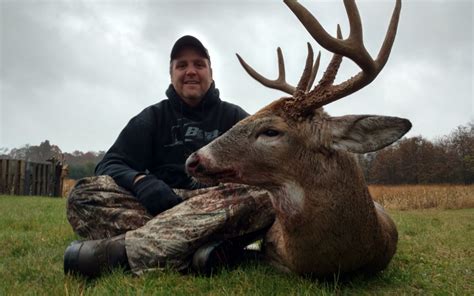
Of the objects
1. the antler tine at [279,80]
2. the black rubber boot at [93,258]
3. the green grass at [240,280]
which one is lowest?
the green grass at [240,280]

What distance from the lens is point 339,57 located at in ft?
9.97

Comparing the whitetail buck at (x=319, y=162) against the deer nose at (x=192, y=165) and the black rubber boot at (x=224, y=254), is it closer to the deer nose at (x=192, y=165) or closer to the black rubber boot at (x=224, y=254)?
the deer nose at (x=192, y=165)

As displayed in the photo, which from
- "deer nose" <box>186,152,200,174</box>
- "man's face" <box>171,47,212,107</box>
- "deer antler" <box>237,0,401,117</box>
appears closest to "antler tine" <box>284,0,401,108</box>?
"deer antler" <box>237,0,401,117</box>

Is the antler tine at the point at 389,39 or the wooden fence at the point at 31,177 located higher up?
the antler tine at the point at 389,39

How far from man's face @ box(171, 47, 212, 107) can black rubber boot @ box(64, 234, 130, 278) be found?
1.99m

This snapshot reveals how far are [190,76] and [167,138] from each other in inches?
29.0

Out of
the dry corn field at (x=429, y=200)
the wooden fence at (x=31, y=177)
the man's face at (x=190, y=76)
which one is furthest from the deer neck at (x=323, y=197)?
the wooden fence at (x=31, y=177)

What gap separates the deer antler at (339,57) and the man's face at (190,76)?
5.97ft

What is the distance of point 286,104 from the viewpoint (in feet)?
9.91

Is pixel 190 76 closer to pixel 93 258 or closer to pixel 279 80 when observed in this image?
pixel 279 80

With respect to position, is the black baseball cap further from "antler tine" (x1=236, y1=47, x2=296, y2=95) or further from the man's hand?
the man's hand

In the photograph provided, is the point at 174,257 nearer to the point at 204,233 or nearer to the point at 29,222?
the point at 204,233

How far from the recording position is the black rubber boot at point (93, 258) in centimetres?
304

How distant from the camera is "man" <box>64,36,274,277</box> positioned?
312 cm
